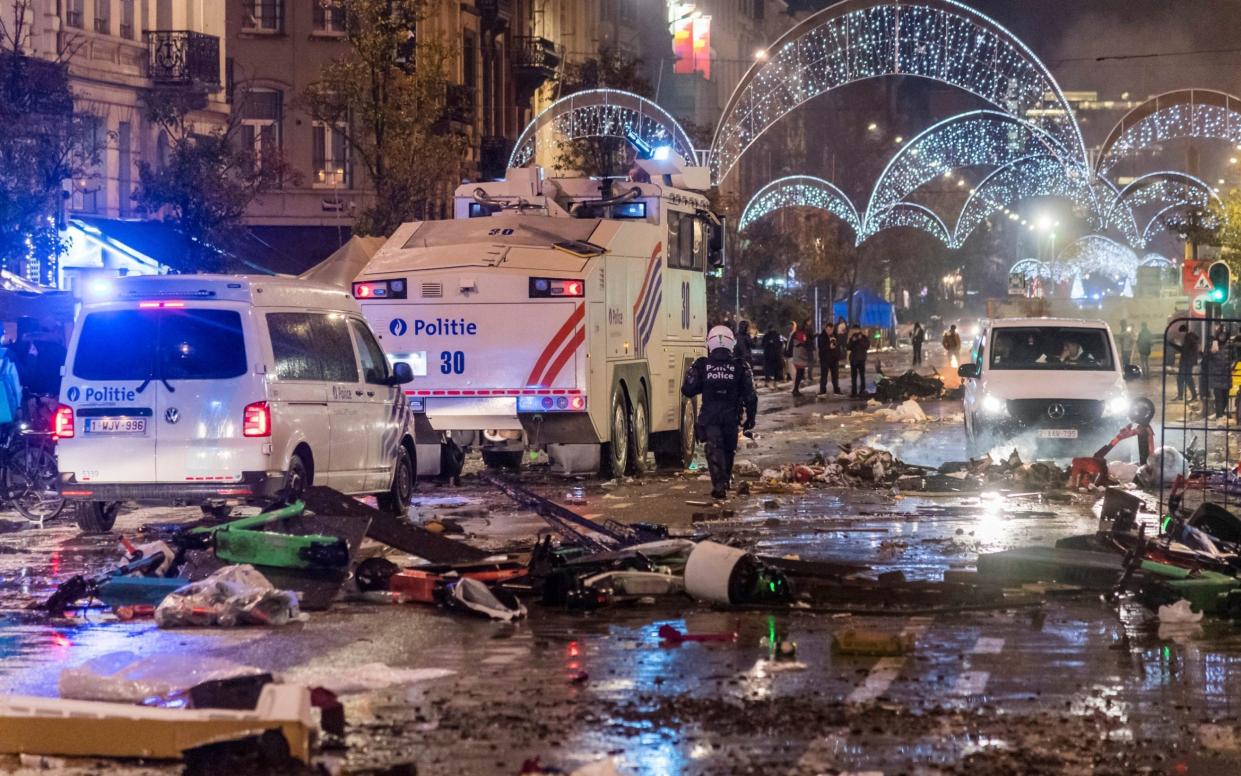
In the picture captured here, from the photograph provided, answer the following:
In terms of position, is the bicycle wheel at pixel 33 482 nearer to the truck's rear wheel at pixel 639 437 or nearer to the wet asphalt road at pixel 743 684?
the wet asphalt road at pixel 743 684

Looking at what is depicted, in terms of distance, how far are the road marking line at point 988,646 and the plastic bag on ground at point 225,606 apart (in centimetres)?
397

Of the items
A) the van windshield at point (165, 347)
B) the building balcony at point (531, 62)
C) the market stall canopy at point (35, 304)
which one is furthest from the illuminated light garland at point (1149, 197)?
the van windshield at point (165, 347)

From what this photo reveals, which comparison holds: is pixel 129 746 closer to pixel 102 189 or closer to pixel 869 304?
pixel 102 189

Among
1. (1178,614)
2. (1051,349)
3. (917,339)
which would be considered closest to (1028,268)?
(917,339)

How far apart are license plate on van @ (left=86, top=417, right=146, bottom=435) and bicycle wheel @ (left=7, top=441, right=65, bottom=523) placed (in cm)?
272

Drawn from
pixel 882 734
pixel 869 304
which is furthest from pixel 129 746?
pixel 869 304

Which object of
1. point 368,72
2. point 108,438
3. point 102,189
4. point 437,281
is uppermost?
point 368,72

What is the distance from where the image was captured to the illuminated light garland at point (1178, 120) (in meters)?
36.8

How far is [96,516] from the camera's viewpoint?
51.6ft

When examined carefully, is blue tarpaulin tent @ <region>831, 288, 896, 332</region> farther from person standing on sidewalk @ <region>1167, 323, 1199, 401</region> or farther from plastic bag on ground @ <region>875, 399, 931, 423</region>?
plastic bag on ground @ <region>875, 399, 931, 423</region>

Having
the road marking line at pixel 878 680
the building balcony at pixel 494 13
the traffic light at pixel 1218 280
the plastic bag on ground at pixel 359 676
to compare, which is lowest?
the road marking line at pixel 878 680

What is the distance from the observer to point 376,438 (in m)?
16.9

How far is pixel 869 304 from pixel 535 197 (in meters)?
81.9

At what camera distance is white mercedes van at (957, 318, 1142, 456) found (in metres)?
23.2
